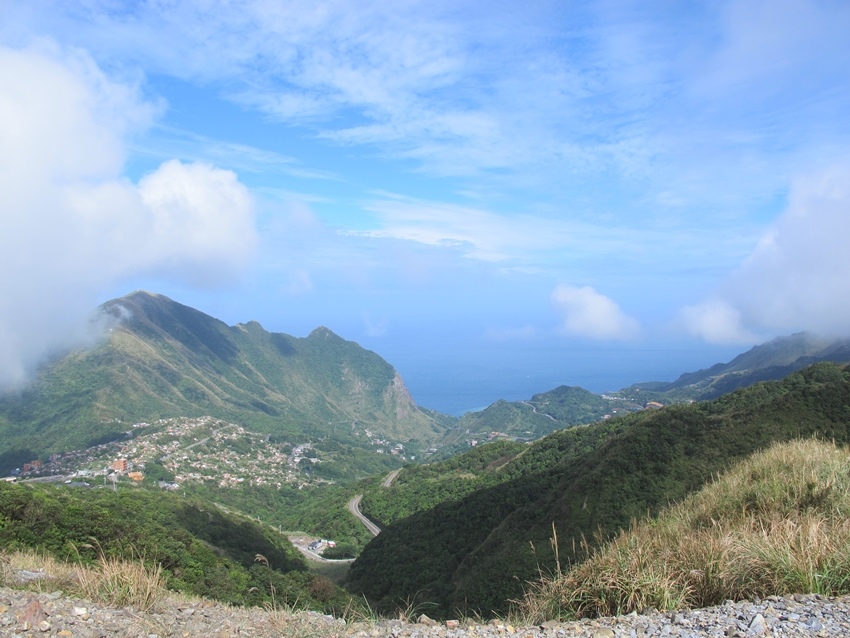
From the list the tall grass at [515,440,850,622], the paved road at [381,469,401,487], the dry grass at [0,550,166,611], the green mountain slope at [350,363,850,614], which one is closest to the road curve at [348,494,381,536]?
the paved road at [381,469,401,487]

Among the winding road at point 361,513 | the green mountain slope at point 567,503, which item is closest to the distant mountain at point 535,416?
the winding road at point 361,513

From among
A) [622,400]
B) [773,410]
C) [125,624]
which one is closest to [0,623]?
[125,624]

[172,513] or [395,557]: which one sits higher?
[172,513]

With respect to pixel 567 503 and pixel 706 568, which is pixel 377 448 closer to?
pixel 567 503

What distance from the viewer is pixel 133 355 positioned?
123875 mm

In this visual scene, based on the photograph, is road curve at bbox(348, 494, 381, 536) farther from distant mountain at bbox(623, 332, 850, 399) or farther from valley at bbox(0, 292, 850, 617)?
distant mountain at bbox(623, 332, 850, 399)

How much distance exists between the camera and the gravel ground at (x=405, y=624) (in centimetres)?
353

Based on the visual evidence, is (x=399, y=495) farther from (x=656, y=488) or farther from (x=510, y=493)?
(x=656, y=488)

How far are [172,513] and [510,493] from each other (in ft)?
69.0

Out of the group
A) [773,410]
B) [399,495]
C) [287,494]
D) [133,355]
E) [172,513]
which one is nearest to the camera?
[773,410]

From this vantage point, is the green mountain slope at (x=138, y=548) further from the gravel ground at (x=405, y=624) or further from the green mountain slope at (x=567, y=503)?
the green mountain slope at (x=567, y=503)

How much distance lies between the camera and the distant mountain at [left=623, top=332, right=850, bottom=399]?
11431 centimetres

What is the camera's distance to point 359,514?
5738 centimetres

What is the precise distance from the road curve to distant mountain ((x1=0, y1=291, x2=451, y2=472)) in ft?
177
